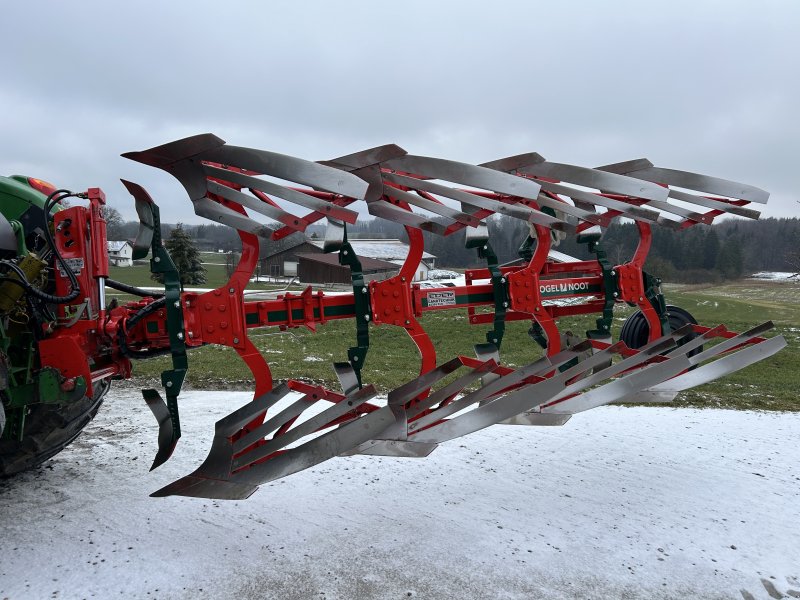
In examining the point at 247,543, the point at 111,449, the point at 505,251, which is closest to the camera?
the point at 247,543

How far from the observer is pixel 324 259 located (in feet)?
85.9

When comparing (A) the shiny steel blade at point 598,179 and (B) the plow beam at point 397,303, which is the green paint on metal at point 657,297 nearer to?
(B) the plow beam at point 397,303

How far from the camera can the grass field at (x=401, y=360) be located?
301 inches

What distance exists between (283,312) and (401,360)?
640 cm

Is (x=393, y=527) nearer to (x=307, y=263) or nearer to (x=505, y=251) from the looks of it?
(x=505, y=251)

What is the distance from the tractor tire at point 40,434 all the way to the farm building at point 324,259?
214 centimetres

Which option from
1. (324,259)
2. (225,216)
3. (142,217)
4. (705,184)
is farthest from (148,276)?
(705,184)

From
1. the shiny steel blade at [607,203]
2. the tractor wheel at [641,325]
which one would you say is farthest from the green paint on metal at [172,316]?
the tractor wheel at [641,325]

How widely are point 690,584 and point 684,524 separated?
0.73m

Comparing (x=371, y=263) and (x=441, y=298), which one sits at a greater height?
(x=371, y=263)

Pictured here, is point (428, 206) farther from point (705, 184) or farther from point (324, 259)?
point (324, 259)

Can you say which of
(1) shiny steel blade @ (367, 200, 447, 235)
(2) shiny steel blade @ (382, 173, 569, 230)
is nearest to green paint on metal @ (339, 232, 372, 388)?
(1) shiny steel blade @ (367, 200, 447, 235)

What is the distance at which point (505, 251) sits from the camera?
8422mm

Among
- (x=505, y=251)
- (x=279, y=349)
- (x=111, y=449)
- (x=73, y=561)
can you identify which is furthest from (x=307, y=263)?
(x=73, y=561)
